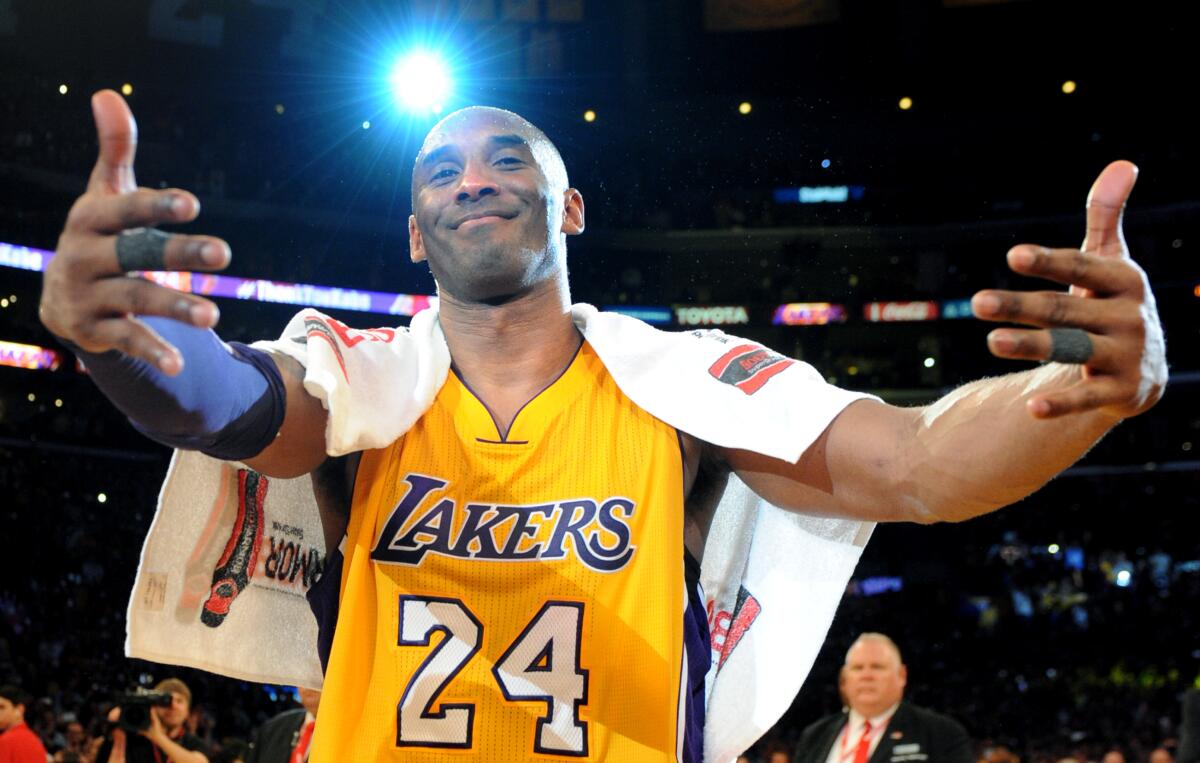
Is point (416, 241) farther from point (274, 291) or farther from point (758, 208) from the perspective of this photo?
point (758, 208)

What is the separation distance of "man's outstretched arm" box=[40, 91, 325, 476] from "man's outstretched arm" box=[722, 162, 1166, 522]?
36.5 inches

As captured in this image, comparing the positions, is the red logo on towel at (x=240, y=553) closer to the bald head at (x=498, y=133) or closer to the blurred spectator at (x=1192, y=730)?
the bald head at (x=498, y=133)

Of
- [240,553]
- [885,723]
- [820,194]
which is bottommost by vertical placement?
[885,723]

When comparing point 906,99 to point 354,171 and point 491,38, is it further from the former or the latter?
point 354,171

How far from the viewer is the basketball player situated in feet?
5.07

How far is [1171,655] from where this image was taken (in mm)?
17547

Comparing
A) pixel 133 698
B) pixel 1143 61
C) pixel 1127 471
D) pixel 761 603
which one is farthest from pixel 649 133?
pixel 761 603

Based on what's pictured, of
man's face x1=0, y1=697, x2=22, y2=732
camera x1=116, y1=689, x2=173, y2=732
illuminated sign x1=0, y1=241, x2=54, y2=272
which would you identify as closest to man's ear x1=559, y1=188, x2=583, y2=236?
camera x1=116, y1=689, x2=173, y2=732

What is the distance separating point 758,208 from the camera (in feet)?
72.4

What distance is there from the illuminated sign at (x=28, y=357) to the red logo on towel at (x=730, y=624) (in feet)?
63.2

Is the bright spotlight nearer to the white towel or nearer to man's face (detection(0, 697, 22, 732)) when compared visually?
man's face (detection(0, 697, 22, 732))

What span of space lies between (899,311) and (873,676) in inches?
709

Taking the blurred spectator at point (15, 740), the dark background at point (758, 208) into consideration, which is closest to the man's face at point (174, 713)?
the blurred spectator at point (15, 740)

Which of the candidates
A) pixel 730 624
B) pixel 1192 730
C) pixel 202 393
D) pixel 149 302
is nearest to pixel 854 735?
pixel 1192 730
